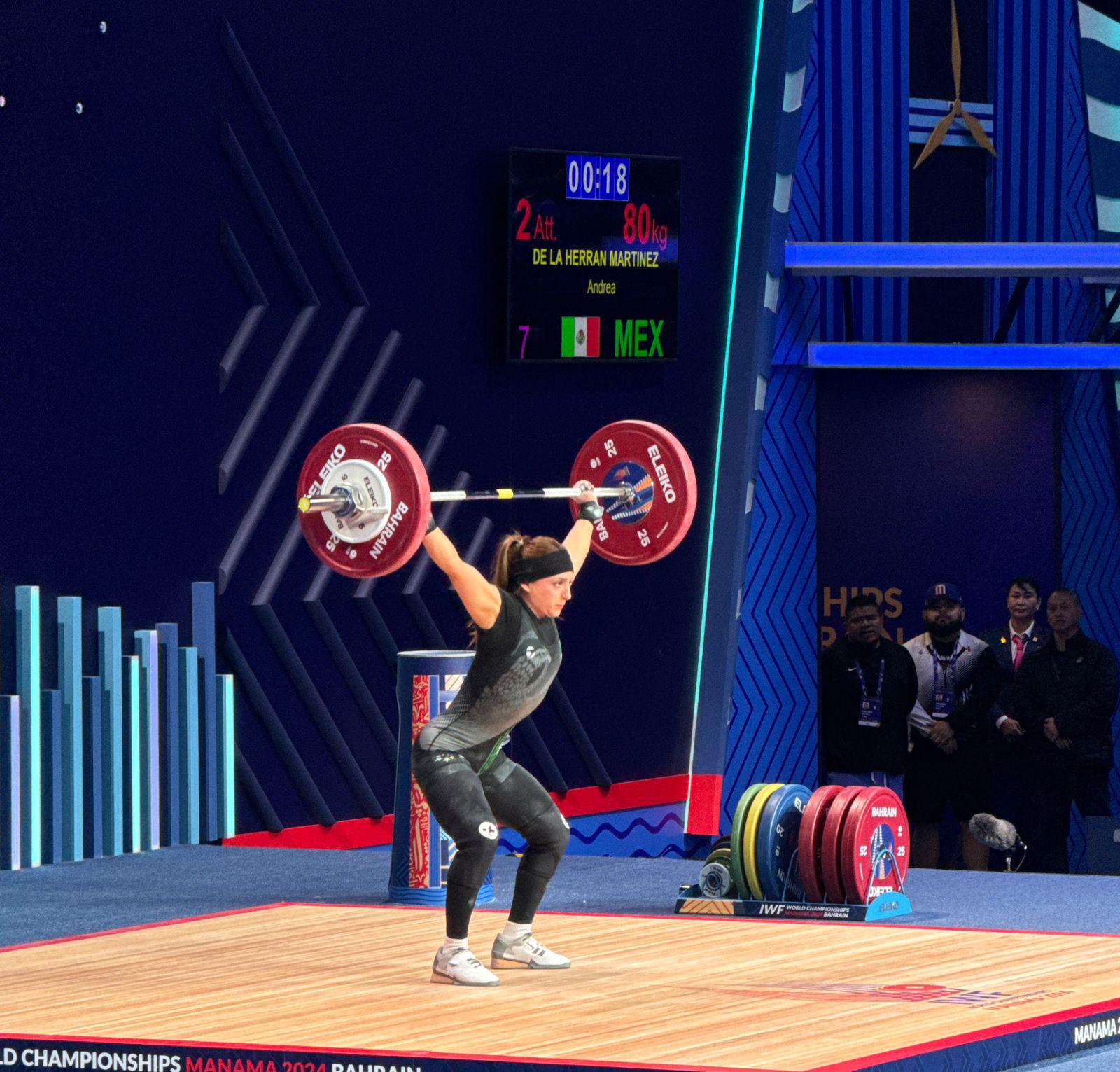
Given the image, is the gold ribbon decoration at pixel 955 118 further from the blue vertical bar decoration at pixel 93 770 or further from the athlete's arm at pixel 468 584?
the athlete's arm at pixel 468 584

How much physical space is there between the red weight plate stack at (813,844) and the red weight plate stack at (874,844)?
99 mm

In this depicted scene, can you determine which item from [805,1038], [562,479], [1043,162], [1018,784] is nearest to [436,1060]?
[805,1038]

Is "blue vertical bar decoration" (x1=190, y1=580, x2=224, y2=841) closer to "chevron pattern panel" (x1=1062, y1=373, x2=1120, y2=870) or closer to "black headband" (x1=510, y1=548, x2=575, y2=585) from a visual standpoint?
"black headband" (x1=510, y1=548, x2=575, y2=585)

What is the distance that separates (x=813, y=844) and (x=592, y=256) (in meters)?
3.75

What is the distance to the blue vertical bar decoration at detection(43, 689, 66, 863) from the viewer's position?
8547 mm

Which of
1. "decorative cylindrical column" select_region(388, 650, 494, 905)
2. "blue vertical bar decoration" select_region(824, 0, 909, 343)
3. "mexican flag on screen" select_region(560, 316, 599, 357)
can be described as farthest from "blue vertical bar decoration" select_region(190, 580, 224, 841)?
"blue vertical bar decoration" select_region(824, 0, 909, 343)

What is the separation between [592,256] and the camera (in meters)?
10.3

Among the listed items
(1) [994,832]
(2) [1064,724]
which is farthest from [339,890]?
(2) [1064,724]

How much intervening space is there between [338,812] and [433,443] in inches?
64.4

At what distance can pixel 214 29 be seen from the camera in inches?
356

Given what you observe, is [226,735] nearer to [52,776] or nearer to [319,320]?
[52,776]

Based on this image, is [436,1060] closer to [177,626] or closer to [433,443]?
[177,626]

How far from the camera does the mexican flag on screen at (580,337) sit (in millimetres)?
10266

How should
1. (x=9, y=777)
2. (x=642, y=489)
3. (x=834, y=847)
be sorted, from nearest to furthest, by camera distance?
(x=642, y=489) → (x=834, y=847) → (x=9, y=777)
